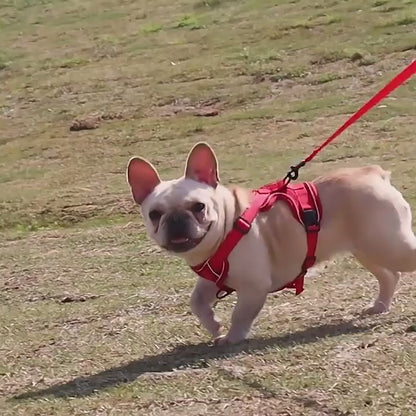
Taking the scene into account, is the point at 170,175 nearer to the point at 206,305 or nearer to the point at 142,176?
the point at 206,305

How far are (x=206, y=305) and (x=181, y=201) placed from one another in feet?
2.48

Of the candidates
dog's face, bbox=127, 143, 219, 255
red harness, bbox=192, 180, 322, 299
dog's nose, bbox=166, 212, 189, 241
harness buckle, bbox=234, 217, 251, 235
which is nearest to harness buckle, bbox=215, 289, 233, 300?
red harness, bbox=192, 180, 322, 299

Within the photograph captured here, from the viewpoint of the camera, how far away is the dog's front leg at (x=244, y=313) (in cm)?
520

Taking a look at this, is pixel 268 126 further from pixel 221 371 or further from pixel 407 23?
pixel 221 371

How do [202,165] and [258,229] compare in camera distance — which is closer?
[202,165]

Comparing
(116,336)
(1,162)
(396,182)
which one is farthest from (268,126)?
(116,336)

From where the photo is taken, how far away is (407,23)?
17.8m

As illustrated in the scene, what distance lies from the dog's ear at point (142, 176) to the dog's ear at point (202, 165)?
169 mm

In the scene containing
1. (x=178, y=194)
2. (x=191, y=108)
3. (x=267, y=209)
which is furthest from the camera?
(x=191, y=108)

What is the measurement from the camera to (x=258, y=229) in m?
5.26

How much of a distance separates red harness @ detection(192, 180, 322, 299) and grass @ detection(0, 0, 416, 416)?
0.36 meters

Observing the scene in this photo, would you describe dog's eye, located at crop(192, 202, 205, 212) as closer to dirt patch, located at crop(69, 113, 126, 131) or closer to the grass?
the grass

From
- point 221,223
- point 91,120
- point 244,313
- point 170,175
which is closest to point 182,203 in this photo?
point 221,223

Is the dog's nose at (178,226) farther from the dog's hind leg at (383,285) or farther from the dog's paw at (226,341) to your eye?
the dog's hind leg at (383,285)
